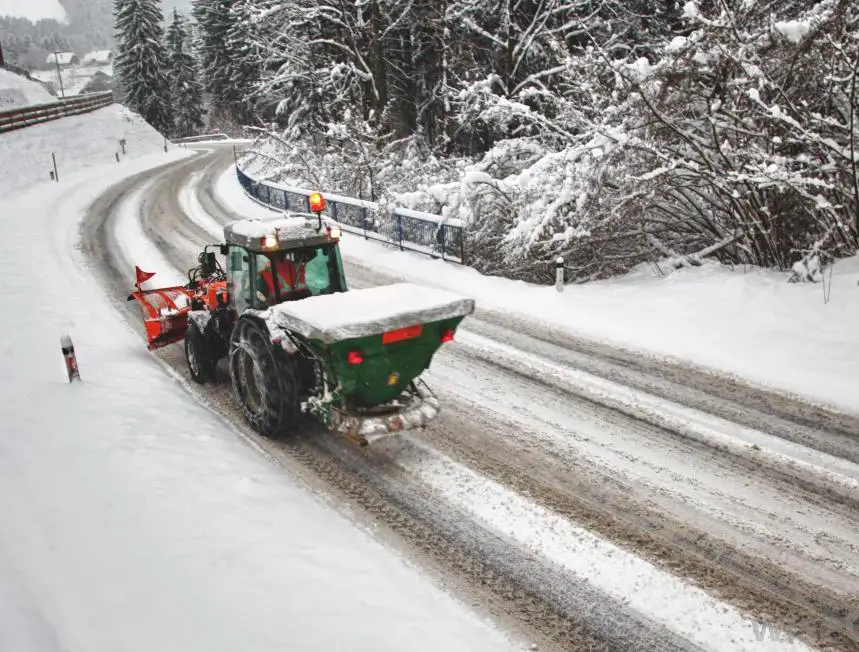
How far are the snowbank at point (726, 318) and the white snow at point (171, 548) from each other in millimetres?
5326

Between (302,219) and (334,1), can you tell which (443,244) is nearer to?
(302,219)

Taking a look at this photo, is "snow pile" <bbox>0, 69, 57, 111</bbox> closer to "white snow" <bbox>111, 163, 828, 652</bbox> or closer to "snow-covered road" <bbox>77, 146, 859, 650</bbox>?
"snow-covered road" <bbox>77, 146, 859, 650</bbox>

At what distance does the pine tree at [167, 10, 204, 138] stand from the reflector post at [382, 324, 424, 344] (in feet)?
207

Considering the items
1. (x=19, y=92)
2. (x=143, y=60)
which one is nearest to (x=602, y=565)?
(x=19, y=92)

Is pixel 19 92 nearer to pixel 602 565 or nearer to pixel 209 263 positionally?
pixel 209 263

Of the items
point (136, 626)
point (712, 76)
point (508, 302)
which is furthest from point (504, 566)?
point (712, 76)

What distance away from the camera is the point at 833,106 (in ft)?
31.1

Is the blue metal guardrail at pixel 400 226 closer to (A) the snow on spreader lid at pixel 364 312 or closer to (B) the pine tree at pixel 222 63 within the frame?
(A) the snow on spreader lid at pixel 364 312

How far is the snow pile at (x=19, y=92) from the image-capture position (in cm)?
4211

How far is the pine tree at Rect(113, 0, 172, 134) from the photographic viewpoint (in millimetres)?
55656

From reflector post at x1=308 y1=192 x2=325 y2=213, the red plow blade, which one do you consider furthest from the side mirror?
reflector post at x1=308 y1=192 x2=325 y2=213

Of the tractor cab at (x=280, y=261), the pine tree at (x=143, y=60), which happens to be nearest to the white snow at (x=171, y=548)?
the tractor cab at (x=280, y=261)

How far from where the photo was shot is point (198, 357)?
7996 mm

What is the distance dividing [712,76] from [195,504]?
9.18 m
